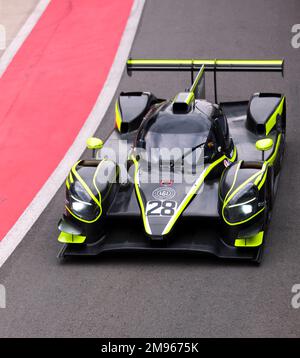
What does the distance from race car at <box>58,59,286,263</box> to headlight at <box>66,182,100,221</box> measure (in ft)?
0.04

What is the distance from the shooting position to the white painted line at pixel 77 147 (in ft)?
34.6

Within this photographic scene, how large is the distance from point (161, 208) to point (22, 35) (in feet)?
30.2

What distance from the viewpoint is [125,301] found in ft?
29.1

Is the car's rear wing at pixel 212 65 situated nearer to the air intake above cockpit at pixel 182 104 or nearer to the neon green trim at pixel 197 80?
the neon green trim at pixel 197 80

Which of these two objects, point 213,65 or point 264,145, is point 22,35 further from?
point 264,145

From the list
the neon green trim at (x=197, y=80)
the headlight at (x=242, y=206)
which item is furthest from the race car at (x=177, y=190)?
the neon green trim at (x=197, y=80)

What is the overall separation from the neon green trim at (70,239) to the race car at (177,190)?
0.04ft

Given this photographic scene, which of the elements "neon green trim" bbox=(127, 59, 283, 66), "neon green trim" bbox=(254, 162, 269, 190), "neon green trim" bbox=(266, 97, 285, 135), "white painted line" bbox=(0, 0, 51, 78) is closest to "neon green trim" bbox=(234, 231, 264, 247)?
"neon green trim" bbox=(254, 162, 269, 190)

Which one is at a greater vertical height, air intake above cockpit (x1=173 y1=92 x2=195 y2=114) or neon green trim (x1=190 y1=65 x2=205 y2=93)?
air intake above cockpit (x1=173 y1=92 x2=195 y2=114)

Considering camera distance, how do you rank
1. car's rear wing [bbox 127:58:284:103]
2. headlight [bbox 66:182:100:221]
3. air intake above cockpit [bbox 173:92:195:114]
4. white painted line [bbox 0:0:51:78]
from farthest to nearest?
white painted line [bbox 0:0:51:78] → car's rear wing [bbox 127:58:284:103] → air intake above cockpit [bbox 173:92:195:114] → headlight [bbox 66:182:100:221]

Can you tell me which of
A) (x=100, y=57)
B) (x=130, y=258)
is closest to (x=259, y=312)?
(x=130, y=258)

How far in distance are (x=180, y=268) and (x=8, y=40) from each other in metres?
9.58

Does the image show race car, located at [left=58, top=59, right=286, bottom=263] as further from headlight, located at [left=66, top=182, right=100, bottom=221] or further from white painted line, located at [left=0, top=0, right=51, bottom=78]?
white painted line, located at [left=0, top=0, right=51, bottom=78]

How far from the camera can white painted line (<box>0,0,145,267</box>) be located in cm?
1055
